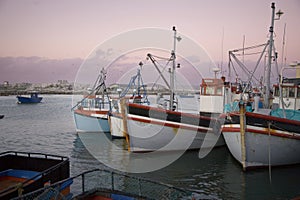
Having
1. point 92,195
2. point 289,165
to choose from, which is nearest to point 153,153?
point 289,165

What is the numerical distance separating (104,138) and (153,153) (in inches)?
297

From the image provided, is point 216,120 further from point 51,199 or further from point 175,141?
point 51,199

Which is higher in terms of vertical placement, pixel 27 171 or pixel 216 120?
pixel 216 120

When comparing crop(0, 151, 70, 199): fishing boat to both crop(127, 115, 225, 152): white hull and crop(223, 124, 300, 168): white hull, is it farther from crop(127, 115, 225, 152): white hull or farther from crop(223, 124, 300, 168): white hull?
crop(223, 124, 300, 168): white hull

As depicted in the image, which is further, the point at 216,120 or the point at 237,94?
the point at 237,94

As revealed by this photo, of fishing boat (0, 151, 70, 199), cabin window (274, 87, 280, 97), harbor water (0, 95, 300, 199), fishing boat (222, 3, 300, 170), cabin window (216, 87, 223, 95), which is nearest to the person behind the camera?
fishing boat (0, 151, 70, 199)

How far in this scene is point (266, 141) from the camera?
460 inches

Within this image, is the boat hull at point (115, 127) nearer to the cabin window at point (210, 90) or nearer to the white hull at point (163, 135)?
the white hull at point (163, 135)

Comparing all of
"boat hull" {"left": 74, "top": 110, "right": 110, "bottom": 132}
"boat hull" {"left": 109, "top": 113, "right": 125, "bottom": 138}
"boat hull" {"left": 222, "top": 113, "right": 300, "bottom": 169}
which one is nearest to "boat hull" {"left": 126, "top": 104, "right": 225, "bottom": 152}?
"boat hull" {"left": 222, "top": 113, "right": 300, "bottom": 169}

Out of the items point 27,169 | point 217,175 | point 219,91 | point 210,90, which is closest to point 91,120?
point 210,90

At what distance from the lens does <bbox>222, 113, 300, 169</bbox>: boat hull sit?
1155 cm

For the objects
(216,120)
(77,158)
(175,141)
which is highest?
(216,120)

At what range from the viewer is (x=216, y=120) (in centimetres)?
1570

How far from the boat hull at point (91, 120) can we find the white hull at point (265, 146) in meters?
13.5
